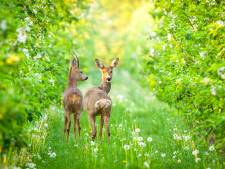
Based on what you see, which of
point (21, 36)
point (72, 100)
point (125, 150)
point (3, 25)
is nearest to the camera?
point (3, 25)

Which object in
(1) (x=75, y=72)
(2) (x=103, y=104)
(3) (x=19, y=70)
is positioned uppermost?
(1) (x=75, y=72)

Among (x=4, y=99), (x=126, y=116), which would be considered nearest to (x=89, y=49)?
(x=126, y=116)

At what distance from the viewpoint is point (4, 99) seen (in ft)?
22.3

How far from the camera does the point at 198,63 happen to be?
9.80 meters

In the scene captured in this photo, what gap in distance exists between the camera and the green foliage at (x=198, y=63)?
870cm

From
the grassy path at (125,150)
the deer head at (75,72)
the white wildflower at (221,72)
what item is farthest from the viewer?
the deer head at (75,72)

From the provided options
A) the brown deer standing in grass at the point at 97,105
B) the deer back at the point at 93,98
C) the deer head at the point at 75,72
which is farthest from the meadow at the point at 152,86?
the deer head at the point at 75,72

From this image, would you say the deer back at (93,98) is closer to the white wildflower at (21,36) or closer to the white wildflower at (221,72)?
the white wildflower at (221,72)

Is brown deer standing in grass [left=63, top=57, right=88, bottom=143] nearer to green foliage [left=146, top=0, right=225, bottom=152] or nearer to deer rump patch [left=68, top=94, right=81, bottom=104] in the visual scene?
deer rump patch [left=68, top=94, right=81, bottom=104]

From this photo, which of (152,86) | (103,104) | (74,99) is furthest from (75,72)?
(152,86)

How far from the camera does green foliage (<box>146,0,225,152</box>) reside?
870 cm

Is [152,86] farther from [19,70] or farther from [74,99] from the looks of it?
[19,70]

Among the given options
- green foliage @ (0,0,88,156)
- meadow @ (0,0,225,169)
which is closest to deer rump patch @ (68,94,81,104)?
meadow @ (0,0,225,169)

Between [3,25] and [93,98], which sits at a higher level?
[93,98]
